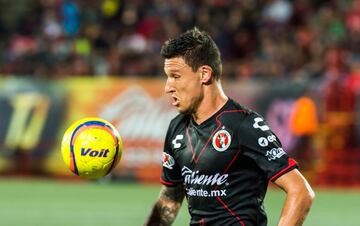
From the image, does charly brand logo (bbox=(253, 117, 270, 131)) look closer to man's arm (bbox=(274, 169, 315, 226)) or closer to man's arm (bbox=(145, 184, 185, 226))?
man's arm (bbox=(274, 169, 315, 226))

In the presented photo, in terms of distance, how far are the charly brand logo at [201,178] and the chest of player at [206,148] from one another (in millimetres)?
12

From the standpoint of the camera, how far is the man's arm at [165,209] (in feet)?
18.2

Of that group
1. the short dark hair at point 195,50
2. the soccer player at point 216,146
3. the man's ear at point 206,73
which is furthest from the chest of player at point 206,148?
the short dark hair at point 195,50

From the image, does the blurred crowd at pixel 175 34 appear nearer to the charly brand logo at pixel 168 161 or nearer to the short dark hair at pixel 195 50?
the charly brand logo at pixel 168 161

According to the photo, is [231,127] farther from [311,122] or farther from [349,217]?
[311,122]

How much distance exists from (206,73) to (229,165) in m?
0.55

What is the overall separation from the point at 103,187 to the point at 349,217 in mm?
5943

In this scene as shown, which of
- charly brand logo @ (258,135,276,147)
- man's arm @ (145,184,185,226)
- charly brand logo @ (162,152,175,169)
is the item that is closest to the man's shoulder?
charly brand logo @ (258,135,276,147)

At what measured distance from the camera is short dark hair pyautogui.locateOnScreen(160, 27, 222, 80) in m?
4.96

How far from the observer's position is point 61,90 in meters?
18.2

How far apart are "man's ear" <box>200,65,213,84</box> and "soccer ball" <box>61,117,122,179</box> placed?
0.80 meters

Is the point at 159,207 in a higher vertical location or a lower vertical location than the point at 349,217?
higher

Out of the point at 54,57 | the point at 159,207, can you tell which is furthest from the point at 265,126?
the point at 54,57

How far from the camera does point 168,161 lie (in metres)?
5.42
